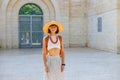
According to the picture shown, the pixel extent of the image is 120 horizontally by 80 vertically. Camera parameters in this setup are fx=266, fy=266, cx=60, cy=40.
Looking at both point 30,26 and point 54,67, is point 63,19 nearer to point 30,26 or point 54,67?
point 30,26

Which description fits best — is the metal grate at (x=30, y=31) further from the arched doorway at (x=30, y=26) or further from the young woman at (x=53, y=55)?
the young woman at (x=53, y=55)


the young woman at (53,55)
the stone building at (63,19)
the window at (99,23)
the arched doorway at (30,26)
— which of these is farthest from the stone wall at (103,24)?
the young woman at (53,55)

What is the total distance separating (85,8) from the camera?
78.5 feet

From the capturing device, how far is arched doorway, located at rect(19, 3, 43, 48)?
23688 millimetres

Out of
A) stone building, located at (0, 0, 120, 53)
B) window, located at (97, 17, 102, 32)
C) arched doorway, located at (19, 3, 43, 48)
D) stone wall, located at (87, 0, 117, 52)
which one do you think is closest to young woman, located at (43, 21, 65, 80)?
stone wall, located at (87, 0, 117, 52)

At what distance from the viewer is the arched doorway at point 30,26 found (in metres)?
23.7

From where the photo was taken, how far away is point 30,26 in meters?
24.2

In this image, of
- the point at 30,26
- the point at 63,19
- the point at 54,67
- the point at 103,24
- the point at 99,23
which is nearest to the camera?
the point at 54,67

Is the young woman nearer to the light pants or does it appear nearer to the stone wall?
the light pants

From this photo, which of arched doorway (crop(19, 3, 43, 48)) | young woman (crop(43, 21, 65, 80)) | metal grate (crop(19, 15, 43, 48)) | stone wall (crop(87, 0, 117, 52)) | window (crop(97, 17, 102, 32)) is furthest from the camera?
metal grate (crop(19, 15, 43, 48))

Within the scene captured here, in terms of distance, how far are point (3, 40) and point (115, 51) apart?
10403 millimetres

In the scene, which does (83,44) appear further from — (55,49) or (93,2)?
(55,49)

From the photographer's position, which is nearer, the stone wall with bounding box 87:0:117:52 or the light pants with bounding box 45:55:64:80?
the light pants with bounding box 45:55:64:80

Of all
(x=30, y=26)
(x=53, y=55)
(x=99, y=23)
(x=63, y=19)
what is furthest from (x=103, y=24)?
(x=53, y=55)
